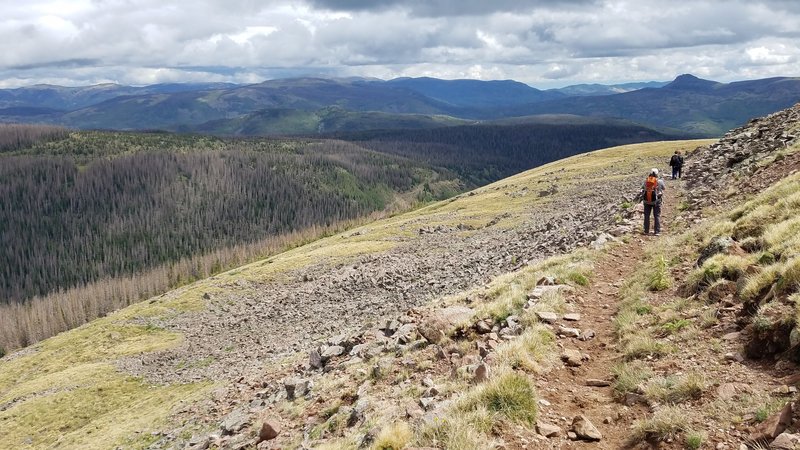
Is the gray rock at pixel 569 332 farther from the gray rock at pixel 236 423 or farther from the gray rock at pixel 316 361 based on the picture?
the gray rock at pixel 236 423

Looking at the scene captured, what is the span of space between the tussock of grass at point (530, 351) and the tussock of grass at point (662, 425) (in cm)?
306

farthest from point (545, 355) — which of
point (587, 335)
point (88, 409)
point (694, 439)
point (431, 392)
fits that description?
point (88, 409)

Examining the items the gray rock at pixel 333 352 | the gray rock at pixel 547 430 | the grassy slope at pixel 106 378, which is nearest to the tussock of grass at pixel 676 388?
the gray rock at pixel 547 430

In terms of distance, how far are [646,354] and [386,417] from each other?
6910 mm

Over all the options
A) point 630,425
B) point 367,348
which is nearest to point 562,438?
point 630,425

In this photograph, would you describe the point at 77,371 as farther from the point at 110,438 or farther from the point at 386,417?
the point at 386,417

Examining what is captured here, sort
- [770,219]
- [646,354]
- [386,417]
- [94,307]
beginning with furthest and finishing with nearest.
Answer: [94,307], [770,219], [646,354], [386,417]

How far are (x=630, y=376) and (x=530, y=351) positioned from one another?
8.35 ft

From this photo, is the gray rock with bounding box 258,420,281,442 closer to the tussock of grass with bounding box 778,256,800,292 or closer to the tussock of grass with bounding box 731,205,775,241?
the tussock of grass with bounding box 778,256,800,292

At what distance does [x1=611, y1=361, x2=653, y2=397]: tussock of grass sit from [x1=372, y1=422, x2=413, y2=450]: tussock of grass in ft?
16.9

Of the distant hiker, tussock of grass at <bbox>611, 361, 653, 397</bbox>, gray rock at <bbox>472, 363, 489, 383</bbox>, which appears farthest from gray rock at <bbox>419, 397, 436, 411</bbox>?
the distant hiker

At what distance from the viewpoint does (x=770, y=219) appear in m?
18.7

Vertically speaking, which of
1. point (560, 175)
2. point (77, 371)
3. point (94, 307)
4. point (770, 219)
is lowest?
point (94, 307)

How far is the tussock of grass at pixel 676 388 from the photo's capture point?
10.2 metres
